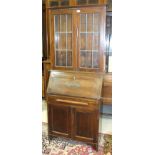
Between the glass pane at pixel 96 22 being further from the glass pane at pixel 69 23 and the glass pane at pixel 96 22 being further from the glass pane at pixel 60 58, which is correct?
the glass pane at pixel 60 58

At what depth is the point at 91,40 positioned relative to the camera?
8.63 ft

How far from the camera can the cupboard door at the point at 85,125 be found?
2.36 meters

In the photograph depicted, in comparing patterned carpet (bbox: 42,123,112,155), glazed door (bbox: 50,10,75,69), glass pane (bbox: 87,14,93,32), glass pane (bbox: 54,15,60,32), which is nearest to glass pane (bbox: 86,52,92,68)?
glazed door (bbox: 50,10,75,69)

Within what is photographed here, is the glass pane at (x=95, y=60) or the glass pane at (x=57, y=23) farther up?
the glass pane at (x=57, y=23)

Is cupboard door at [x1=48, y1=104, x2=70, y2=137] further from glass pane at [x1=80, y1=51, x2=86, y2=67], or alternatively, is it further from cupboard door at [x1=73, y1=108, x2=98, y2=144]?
glass pane at [x1=80, y1=51, x2=86, y2=67]

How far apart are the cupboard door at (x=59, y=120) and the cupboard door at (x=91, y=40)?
635 millimetres

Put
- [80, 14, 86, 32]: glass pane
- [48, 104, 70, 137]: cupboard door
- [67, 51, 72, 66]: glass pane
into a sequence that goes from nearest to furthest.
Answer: [48, 104, 70, 137]: cupboard door, [80, 14, 86, 32]: glass pane, [67, 51, 72, 66]: glass pane

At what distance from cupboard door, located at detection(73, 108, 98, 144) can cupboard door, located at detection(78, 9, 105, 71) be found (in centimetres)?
61

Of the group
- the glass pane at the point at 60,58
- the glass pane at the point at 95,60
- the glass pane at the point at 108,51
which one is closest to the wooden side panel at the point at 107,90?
the glass pane at the point at 108,51

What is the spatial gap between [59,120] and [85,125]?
0.37m

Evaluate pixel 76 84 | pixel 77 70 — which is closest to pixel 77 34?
pixel 77 70

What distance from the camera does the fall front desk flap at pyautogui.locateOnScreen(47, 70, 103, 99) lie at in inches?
93.4

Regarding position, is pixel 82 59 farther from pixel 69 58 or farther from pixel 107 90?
pixel 107 90
